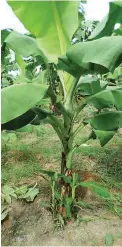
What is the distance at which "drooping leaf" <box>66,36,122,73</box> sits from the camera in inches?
39.6

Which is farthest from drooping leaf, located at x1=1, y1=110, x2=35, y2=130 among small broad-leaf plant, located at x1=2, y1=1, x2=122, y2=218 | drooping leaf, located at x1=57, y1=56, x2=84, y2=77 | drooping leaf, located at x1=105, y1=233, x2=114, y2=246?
drooping leaf, located at x1=105, y1=233, x2=114, y2=246

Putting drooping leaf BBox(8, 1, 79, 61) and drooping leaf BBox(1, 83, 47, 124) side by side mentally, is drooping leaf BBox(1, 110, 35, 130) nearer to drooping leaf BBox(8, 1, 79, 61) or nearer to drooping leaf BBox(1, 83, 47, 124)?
drooping leaf BBox(1, 83, 47, 124)

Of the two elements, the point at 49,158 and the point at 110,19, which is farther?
the point at 49,158

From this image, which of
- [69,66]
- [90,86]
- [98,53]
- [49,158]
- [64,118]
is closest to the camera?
[98,53]

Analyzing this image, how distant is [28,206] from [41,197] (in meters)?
0.11

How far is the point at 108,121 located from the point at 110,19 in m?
0.53

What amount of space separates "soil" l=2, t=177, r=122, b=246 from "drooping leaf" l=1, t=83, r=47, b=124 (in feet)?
2.22

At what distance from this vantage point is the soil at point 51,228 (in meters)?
1.34

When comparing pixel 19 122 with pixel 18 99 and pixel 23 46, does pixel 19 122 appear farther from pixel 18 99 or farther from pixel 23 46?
pixel 23 46

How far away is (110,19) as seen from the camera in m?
1.30

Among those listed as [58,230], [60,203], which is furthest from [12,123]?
[58,230]

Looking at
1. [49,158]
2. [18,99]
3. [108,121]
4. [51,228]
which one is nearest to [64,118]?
[108,121]

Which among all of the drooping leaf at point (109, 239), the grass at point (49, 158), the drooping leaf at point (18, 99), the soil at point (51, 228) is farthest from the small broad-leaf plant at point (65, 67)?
the grass at point (49, 158)

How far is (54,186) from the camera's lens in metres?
1.46
